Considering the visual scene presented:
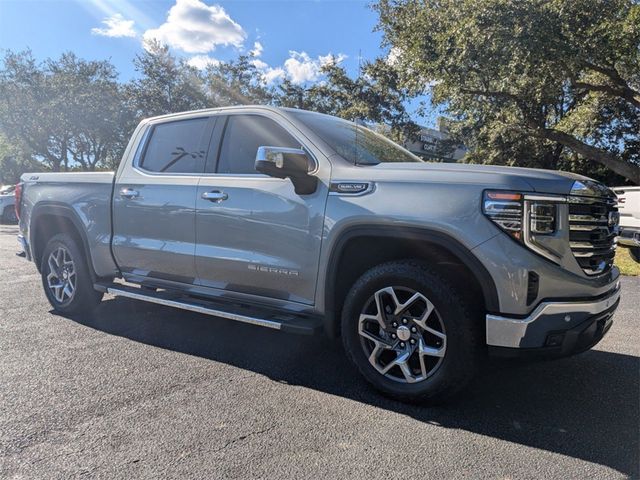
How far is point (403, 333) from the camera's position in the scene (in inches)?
126

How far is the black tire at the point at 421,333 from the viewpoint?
296 cm

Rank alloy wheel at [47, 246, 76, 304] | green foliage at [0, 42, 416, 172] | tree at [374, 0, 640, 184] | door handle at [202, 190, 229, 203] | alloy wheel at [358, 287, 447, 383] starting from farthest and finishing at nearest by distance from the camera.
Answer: green foliage at [0, 42, 416, 172] < tree at [374, 0, 640, 184] < alloy wheel at [47, 246, 76, 304] < door handle at [202, 190, 229, 203] < alloy wheel at [358, 287, 447, 383]

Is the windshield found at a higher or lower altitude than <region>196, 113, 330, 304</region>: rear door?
higher

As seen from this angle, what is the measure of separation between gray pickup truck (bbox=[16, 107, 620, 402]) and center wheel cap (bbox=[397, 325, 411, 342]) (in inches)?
0.4

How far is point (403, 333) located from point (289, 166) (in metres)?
1.33

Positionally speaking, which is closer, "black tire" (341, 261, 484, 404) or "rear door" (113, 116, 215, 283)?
"black tire" (341, 261, 484, 404)

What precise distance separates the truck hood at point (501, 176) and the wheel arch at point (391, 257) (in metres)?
0.37

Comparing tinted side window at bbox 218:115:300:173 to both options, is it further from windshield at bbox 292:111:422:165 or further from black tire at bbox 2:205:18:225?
black tire at bbox 2:205:18:225

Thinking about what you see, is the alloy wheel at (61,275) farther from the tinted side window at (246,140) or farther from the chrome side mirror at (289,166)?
the chrome side mirror at (289,166)

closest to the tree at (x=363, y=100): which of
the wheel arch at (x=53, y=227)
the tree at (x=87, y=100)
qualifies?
the tree at (x=87, y=100)

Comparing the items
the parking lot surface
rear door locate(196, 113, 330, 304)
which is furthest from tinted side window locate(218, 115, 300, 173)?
the parking lot surface

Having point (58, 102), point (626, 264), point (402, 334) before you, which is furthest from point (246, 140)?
point (58, 102)

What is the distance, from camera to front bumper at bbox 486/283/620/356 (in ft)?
9.16

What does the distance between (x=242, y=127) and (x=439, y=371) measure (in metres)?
2.50
